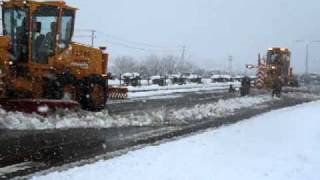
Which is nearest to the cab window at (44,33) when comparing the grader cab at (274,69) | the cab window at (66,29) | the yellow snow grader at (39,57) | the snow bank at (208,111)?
the yellow snow grader at (39,57)

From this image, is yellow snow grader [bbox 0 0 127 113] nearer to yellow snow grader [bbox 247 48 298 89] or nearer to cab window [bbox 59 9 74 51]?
cab window [bbox 59 9 74 51]

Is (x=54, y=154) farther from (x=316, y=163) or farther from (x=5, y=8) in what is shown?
(x=5, y=8)

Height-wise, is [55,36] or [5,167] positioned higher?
[55,36]

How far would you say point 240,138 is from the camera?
50.5ft

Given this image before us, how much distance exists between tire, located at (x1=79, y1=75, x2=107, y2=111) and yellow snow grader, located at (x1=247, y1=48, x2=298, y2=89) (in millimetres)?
19554

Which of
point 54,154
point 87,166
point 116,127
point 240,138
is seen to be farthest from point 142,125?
point 87,166

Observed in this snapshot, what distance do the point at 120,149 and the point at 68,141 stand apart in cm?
139

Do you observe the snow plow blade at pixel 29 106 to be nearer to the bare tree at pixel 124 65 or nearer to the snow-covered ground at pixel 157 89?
the snow-covered ground at pixel 157 89

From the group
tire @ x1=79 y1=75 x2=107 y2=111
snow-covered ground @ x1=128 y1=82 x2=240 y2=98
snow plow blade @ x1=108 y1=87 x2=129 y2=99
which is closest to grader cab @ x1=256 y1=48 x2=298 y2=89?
snow-covered ground @ x1=128 y1=82 x2=240 y2=98

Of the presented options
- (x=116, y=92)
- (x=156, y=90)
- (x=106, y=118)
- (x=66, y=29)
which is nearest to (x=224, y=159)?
(x=106, y=118)

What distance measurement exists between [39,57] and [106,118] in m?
2.57

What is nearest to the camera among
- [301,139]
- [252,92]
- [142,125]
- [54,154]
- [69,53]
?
[54,154]

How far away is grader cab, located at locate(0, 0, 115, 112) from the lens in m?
16.4

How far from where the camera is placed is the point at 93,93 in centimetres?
2019
